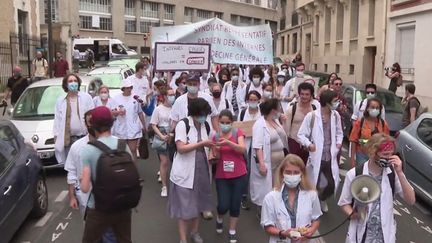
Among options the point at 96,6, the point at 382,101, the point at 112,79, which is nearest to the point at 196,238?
the point at 382,101

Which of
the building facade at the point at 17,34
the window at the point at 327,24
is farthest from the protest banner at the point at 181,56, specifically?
the window at the point at 327,24

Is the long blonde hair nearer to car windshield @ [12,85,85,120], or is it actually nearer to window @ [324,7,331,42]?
car windshield @ [12,85,85,120]

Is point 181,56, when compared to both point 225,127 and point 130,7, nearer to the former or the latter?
point 225,127

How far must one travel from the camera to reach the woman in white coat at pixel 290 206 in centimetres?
421

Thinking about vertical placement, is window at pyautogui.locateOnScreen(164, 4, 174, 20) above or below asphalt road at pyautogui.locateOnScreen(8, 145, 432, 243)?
above

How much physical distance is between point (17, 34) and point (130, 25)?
32465 mm

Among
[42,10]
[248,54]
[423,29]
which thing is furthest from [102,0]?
[248,54]

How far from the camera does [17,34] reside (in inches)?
1062

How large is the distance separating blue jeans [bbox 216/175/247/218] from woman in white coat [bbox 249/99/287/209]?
0.42 metres

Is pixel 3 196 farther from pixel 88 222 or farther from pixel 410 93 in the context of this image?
pixel 410 93

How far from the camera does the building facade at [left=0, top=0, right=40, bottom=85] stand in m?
25.0

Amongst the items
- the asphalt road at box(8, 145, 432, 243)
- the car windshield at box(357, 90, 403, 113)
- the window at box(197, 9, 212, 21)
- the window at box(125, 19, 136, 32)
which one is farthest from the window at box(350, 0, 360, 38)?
the window at box(197, 9, 212, 21)

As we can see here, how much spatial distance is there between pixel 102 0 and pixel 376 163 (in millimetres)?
54300

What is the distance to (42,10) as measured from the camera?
175 ft
